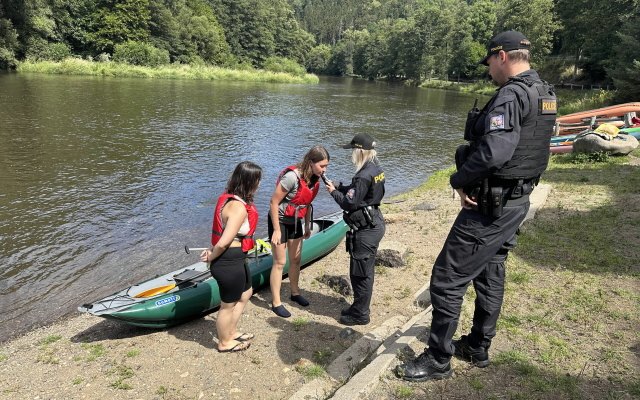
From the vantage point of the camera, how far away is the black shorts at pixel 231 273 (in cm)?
397

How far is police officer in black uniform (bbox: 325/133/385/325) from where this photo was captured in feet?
14.2

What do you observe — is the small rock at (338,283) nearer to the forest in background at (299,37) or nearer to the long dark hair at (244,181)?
the long dark hair at (244,181)

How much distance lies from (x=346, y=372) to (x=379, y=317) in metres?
1.31

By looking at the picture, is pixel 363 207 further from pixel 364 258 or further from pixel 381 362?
pixel 381 362

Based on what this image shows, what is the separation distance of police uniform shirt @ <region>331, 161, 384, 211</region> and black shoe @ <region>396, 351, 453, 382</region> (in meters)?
1.59

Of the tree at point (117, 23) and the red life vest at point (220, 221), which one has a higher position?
the tree at point (117, 23)

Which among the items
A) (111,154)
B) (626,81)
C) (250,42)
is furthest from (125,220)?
(250,42)

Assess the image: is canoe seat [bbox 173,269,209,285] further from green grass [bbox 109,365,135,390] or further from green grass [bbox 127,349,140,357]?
green grass [bbox 109,365,135,390]

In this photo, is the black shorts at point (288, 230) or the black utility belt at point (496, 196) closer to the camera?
the black utility belt at point (496, 196)

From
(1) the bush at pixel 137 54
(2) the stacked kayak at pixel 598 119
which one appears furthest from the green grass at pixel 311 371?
(1) the bush at pixel 137 54

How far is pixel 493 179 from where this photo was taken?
3.06 metres

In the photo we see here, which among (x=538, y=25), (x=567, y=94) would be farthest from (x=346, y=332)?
(x=538, y=25)

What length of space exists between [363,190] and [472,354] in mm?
1784

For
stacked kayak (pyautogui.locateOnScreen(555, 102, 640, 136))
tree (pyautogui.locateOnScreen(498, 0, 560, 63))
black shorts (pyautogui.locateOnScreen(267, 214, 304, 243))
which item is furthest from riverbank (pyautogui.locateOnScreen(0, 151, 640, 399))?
tree (pyautogui.locateOnScreen(498, 0, 560, 63))
